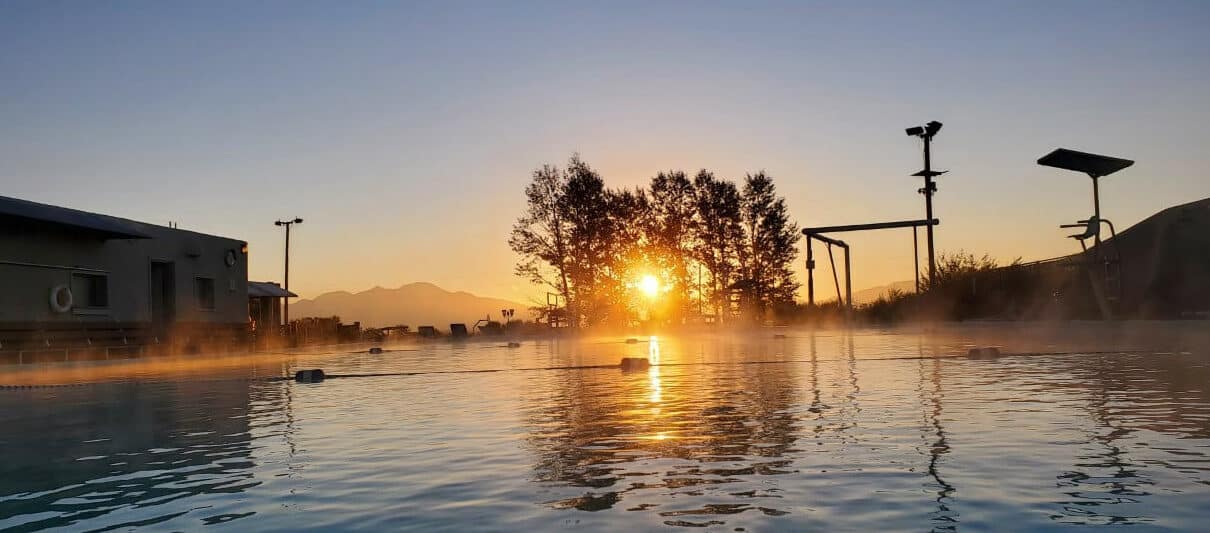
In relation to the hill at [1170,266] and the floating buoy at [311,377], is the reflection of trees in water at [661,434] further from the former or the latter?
the hill at [1170,266]

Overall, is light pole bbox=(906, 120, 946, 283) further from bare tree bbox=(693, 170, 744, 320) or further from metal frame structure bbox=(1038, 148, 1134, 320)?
bare tree bbox=(693, 170, 744, 320)

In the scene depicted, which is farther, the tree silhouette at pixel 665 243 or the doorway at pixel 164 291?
the tree silhouette at pixel 665 243

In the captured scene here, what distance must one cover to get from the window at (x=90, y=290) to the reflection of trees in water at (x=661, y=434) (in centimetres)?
2066

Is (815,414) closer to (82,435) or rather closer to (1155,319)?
(82,435)

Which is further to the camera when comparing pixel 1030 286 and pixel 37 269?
pixel 1030 286

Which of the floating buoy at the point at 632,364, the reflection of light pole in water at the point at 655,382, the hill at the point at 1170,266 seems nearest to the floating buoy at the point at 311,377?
the floating buoy at the point at 632,364

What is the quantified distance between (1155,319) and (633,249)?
29.6 m

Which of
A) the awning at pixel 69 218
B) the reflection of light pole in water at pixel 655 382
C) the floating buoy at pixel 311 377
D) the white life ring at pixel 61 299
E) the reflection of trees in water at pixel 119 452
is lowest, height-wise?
the reflection of trees in water at pixel 119 452

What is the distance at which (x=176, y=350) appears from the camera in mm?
28859

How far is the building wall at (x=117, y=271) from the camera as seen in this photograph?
2450 cm

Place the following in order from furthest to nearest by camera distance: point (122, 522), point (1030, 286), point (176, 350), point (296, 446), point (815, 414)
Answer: point (1030, 286) < point (176, 350) < point (815, 414) < point (296, 446) < point (122, 522)

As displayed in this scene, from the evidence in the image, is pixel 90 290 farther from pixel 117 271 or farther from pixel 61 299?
pixel 61 299

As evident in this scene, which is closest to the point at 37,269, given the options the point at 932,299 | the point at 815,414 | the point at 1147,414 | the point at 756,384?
the point at 756,384

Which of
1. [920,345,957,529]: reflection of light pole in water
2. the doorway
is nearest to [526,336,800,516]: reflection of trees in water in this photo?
[920,345,957,529]: reflection of light pole in water
